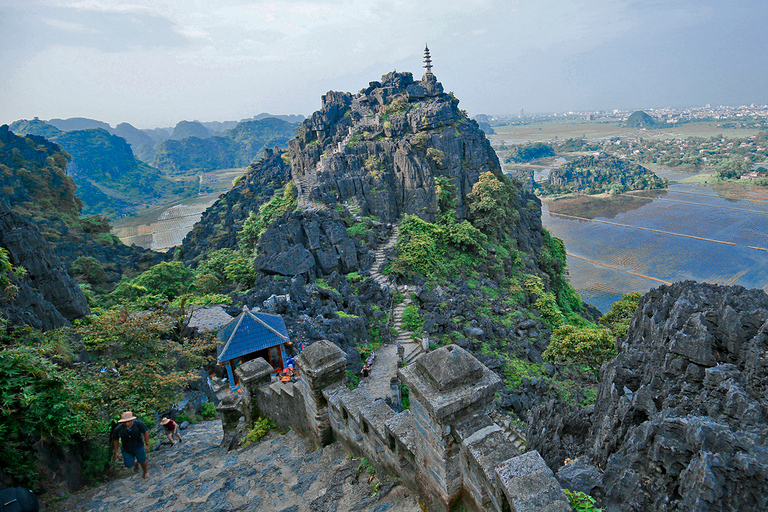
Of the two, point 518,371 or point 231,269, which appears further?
point 231,269

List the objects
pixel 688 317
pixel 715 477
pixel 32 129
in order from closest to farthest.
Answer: pixel 715 477 < pixel 688 317 < pixel 32 129

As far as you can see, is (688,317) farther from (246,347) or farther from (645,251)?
(645,251)

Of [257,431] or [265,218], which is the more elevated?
[265,218]

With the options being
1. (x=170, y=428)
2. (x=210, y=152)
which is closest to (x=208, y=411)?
(x=170, y=428)

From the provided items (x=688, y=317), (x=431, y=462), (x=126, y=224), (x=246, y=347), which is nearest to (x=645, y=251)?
(x=688, y=317)

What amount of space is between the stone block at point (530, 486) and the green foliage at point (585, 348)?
565 inches

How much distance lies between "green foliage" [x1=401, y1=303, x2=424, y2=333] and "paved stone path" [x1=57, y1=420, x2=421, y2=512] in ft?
38.0

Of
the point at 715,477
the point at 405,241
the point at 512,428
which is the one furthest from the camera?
the point at 405,241

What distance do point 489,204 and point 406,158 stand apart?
7.34 metres

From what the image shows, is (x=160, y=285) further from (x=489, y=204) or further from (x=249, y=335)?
(x=489, y=204)

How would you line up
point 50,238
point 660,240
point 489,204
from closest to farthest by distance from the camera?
point 489,204 < point 50,238 < point 660,240

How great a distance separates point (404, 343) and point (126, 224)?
258ft

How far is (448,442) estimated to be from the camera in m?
3.77

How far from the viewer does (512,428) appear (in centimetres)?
1273
